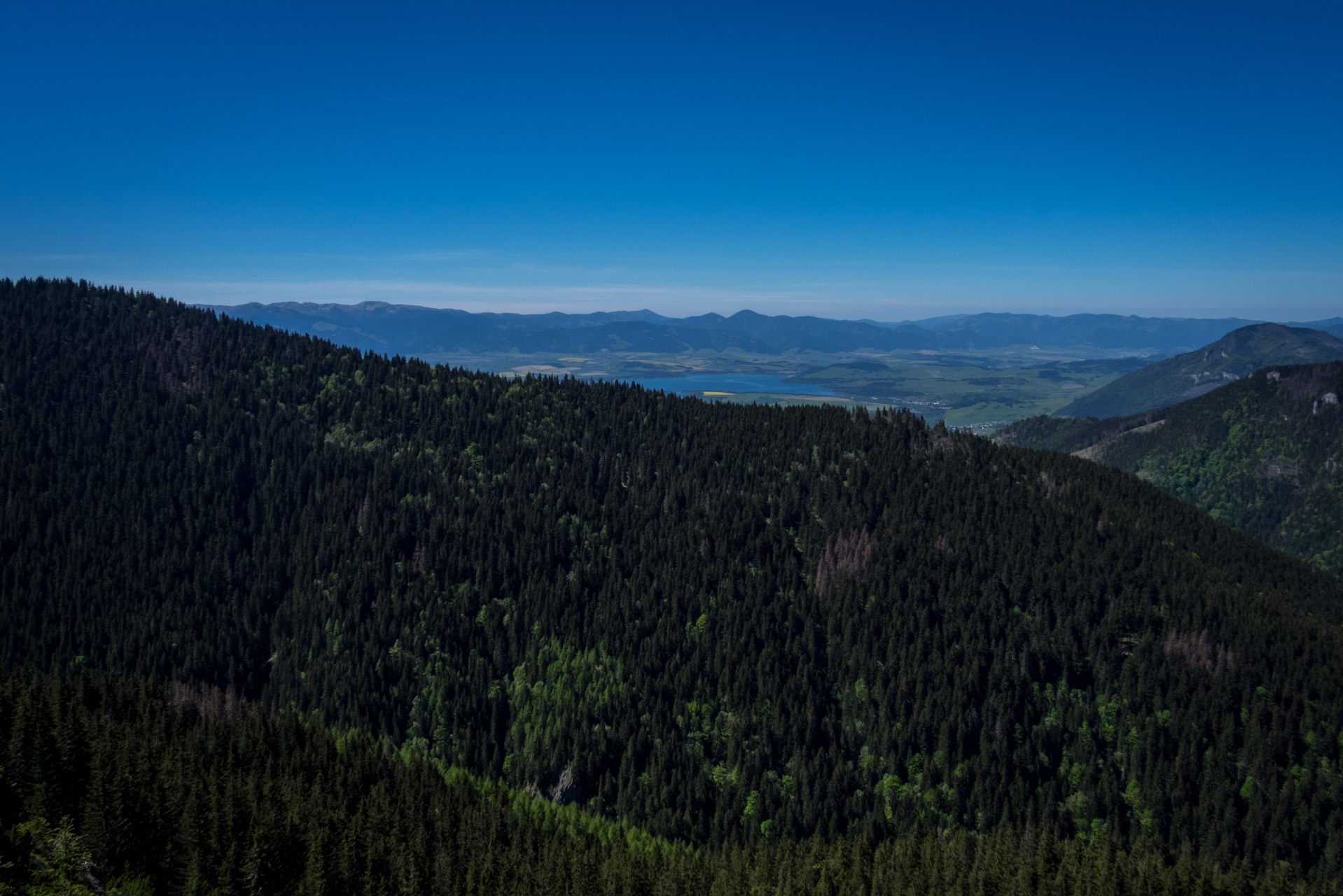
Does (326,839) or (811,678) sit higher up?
(326,839)

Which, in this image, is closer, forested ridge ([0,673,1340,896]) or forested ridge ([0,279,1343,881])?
forested ridge ([0,673,1340,896])

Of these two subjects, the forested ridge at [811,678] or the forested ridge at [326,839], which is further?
the forested ridge at [811,678]

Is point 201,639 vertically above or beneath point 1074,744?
above

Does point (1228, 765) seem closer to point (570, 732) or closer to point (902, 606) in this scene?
point (902, 606)

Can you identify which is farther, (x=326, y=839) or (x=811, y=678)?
(x=811, y=678)

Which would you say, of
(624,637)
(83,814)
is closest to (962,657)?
(624,637)

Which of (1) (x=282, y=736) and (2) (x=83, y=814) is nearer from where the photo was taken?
(2) (x=83, y=814)

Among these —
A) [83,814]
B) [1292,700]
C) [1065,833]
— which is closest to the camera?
[83,814]

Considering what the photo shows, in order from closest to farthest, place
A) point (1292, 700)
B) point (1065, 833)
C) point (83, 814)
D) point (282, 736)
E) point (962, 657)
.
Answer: point (83, 814) < point (282, 736) < point (1065, 833) < point (1292, 700) < point (962, 657)

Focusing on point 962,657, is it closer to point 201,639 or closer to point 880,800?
point 880,800

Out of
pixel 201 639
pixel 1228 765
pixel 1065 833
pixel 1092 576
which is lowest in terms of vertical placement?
pixel 1065 833
